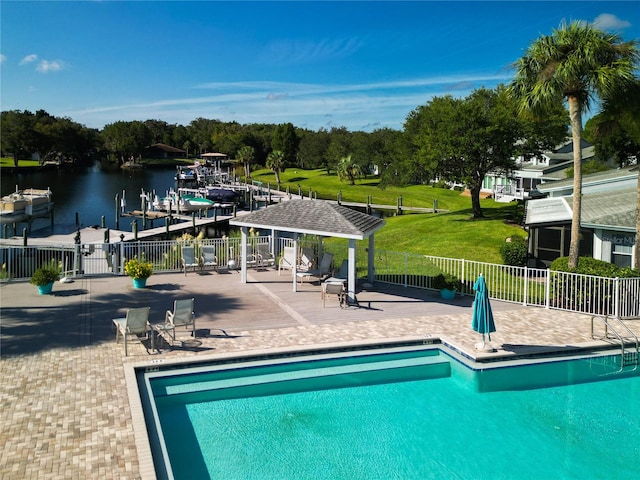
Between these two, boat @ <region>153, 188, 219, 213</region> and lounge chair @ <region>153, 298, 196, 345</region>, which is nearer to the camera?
lounge chair @ <region>153, 298, 196, 345</region>

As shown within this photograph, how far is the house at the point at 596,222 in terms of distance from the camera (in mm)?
19688

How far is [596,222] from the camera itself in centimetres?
1977

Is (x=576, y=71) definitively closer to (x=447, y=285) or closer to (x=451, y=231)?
(x=447, y=285)

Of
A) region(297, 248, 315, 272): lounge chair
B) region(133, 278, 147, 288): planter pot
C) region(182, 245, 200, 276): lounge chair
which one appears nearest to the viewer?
region(133, 278, 147, 288): planter pot

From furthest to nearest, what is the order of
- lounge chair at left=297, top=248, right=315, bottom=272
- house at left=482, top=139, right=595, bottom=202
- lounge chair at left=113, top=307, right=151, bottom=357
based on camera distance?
house at left=482, top=139, right=595, bottom=202 → lounge chair at left=297, top=248, right=315, bottom=272 → lounge chair at left=113, top=307, right=151, bottom=357

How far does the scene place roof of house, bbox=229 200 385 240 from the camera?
54.2 feet

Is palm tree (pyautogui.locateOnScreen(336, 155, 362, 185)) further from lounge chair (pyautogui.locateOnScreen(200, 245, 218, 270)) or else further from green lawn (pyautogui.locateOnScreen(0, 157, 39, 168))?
green lawn (pyautogui.locateOnScreen(0, 157, 39, 168))

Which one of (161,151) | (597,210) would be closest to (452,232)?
(597,210)

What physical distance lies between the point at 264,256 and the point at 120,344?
31.3 feet

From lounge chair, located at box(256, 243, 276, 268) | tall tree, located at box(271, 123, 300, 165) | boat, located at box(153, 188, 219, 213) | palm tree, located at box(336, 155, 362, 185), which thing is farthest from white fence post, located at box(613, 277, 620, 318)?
tall tree, located at box(271, 123, 300, 165)

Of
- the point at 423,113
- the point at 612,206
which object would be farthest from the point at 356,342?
the point at 423,113

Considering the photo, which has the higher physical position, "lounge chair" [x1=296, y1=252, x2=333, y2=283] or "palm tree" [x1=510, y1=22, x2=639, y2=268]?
"palm tree" [x1=510, y1=22, x2=639, y2=268]

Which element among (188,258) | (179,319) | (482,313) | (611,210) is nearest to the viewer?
(482,313)

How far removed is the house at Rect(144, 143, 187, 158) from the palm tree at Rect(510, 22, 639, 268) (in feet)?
413
